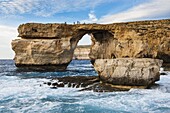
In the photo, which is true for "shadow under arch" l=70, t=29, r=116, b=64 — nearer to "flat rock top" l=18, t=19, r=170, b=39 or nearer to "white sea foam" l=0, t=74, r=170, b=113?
"flat rock top" l=18, t=19, r=170, b=39

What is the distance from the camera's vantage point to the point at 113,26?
33938 millimetres

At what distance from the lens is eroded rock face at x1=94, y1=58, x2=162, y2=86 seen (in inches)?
648

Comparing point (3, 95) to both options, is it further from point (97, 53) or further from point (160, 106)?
point (97, 53)

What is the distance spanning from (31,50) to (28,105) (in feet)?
72.5

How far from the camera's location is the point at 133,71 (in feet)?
54.4

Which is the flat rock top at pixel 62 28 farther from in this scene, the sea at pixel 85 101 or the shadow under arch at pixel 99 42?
the sea at pixel 85 101

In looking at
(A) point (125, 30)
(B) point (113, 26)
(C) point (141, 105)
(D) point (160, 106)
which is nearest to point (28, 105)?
(C) point (141, 105)

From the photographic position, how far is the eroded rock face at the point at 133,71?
1647cm

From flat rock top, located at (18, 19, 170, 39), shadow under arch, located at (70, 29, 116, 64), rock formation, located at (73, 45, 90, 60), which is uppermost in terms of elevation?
flat rock top, located at (18, 19, 170, 39)

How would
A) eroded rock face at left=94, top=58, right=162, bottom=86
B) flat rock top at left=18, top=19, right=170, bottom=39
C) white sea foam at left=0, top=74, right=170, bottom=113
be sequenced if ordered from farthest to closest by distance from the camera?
flat rock top at left=18, top=19, right=170, bottom=39 < eroded rock face at left=94, top=58, right=162, bottom=86 < white sea foam at left=0, top=74, right=170, bottom=113

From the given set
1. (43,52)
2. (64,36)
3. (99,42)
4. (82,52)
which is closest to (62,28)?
(64,36)

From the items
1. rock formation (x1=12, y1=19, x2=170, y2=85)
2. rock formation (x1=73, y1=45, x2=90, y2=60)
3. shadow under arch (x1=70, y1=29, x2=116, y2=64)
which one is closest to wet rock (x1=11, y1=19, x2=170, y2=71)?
rock formation (x1=12, y1=19, x2=170, y2=85)

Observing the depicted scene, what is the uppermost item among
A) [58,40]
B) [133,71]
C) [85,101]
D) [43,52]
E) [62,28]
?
[62,28]

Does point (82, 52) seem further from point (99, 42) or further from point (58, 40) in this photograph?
point (58, 40)
